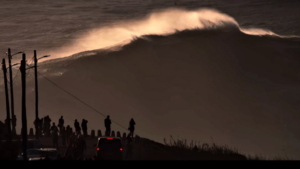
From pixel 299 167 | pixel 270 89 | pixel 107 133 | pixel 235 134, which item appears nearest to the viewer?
pixel 299 167

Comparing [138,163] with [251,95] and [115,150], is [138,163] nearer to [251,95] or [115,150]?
[115,150]

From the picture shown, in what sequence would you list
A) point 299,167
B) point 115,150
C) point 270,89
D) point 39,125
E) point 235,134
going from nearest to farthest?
point 299,167, point 115,150, point 39,125, point 235,134, point 270,89

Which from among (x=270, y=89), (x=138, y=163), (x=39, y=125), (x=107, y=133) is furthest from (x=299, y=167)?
(x=270, y=89)

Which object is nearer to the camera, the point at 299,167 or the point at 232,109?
the point at 299,167

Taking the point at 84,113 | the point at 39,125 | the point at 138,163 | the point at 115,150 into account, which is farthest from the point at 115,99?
the point at 138,163

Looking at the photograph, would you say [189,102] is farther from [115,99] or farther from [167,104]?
[115,99]

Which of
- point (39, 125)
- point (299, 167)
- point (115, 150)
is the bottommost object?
point (299, 167)

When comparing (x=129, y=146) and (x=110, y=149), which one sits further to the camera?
(x=129, y=146)

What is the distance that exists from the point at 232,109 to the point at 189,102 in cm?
1144

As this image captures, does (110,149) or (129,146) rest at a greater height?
(129,146)

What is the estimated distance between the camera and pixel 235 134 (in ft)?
589

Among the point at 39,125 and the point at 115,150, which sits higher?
the point at 39,125

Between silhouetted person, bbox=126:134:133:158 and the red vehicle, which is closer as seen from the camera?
the red vehicle

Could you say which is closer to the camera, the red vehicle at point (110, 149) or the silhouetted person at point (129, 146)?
the red vehicle at point (110, 149)
